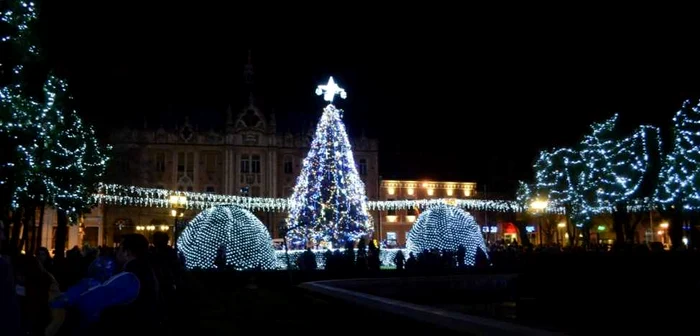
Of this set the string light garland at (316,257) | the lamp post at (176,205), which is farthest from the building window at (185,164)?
the string light garland at (316,257)

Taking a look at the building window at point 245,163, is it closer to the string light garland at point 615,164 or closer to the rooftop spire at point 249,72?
the rooftop spire at point 249,72

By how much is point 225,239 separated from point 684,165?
28210 millimetres

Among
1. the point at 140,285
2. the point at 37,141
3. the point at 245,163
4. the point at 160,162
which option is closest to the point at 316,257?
the point at 37,141

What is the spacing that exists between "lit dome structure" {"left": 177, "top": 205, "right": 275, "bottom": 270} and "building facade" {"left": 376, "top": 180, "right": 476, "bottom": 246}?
143 feet

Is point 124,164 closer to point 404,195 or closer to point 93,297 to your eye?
point 404,195

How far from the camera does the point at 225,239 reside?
2881cm

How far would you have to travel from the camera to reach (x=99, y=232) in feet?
212

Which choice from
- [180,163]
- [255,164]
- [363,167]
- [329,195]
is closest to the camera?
[329,195]

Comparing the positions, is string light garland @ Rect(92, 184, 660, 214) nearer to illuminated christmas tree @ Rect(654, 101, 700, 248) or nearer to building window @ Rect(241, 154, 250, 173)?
illuminated christmas tree @ Rect(654, 101, 700, 248)

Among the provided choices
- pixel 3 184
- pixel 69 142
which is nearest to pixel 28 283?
pixel 3 184

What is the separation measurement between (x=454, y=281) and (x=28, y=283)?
19.3 m

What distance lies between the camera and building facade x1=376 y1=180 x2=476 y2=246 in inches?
2950

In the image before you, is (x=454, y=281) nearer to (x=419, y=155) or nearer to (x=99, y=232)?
(x=99, y=232)

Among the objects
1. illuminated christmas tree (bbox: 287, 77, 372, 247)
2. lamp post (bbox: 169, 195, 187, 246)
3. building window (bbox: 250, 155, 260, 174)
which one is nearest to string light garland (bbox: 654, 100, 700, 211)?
illuminated christmas tree (bbox: 287, 77, 372, 247)
